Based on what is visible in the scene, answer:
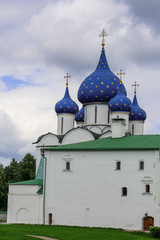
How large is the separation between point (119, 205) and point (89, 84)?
1503 centimetres

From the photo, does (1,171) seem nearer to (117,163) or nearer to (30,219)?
(30,219)

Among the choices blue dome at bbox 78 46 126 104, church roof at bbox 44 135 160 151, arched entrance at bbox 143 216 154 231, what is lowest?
arched entrance at bbox 143 216 154 231

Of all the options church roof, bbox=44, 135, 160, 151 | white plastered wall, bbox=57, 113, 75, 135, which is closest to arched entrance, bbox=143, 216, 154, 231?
church roof, bbox=44, 135, 160, 151

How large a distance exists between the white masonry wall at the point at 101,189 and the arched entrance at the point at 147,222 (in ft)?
0.75

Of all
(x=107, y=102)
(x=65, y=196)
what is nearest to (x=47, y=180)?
(x=65, y=196)

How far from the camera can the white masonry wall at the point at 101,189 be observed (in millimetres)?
31469

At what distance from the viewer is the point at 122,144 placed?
109 feet

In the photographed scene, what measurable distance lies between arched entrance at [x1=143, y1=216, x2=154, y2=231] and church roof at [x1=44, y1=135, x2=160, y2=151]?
14.1ft

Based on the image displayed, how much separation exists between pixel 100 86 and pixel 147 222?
1577cm

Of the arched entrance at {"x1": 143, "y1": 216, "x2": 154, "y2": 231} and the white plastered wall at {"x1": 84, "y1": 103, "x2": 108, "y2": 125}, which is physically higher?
the white plastered wall at {"x1": 84, "y1": 103, "x2": 108, "y2": 125}

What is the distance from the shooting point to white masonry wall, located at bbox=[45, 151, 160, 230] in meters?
31.5

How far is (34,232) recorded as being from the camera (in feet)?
84.2

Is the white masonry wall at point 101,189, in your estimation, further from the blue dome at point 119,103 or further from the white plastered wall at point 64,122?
the white plastered wall at point 64,122

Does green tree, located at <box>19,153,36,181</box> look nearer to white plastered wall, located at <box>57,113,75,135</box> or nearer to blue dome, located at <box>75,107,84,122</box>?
blue dome, located at <box>75,107,84,122</box>
